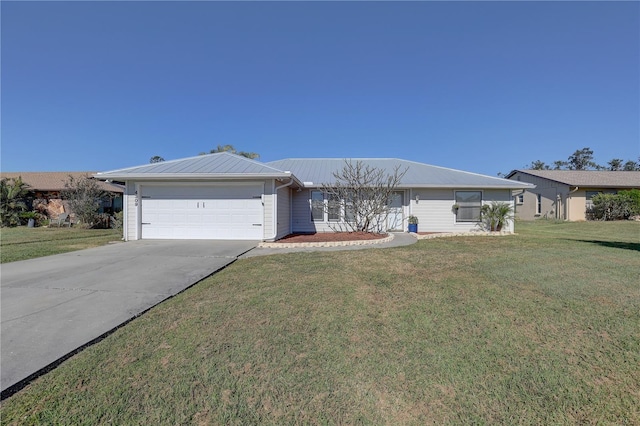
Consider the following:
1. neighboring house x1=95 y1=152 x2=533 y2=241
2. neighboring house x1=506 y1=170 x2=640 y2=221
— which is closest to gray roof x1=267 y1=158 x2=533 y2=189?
neighboring house x1=95 y1=152 x2=533 y2=241

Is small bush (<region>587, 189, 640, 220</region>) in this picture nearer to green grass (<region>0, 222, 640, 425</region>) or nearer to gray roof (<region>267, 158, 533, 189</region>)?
gray roof (<region>267, 158, 533, 189</region>)

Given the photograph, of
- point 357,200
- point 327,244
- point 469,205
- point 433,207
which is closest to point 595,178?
point 469,205

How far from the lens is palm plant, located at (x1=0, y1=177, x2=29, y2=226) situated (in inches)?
709

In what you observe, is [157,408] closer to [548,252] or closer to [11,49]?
[548,252]

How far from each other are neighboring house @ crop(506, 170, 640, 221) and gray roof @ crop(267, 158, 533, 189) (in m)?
6.58

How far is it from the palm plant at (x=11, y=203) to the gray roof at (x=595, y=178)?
37.4 metres

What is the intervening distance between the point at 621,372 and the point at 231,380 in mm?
3463

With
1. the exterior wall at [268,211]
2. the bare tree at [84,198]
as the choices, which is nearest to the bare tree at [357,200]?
the exterior wall at [268,211]

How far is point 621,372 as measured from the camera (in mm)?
2562

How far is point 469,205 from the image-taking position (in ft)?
45.0

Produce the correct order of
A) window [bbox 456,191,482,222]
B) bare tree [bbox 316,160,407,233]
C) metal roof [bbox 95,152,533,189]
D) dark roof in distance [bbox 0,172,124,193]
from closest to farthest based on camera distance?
Answer: metal roof [bbox 95,152,533,189] < bare tree [bbox 316,160,407,233] < window [bbox 456,191,482,222] < dark roof in distance [bbox 0,172,124,193]

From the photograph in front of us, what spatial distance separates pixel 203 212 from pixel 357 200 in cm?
615

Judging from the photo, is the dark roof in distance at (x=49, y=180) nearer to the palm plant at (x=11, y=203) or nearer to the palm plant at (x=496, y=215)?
the palm plant at (x=11, y=203)

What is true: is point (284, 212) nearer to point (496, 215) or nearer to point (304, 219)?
point (304, 219)
